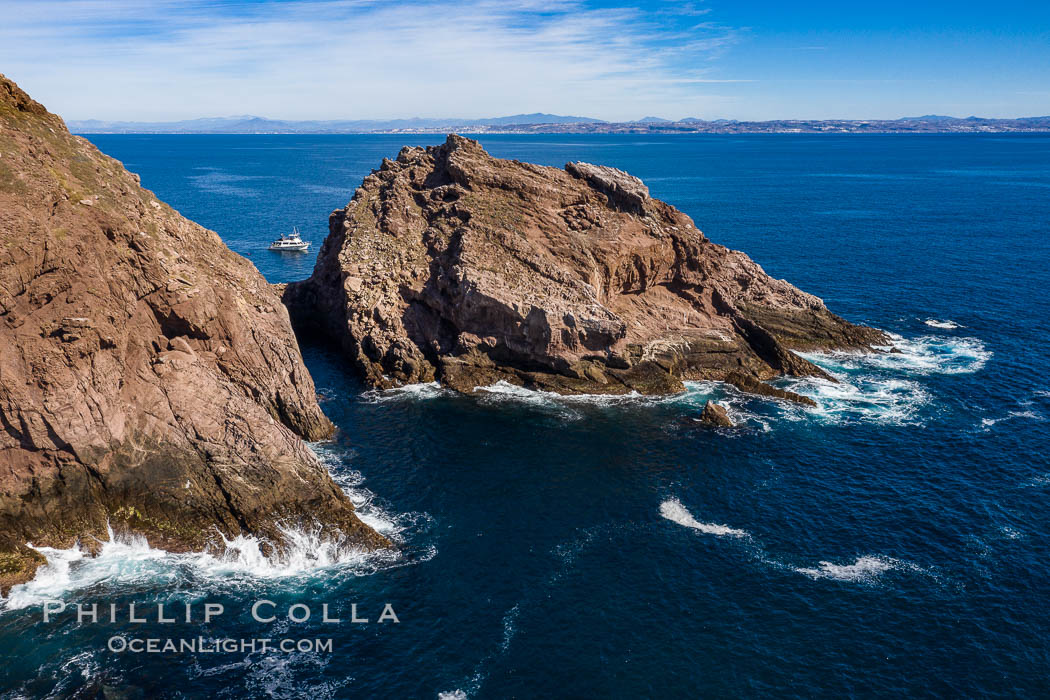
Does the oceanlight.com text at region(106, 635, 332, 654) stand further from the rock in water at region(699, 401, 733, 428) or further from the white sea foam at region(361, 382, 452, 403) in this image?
the rock in water at region(699, 401, 733, 428)

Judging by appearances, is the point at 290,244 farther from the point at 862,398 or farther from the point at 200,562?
the point at 862,398

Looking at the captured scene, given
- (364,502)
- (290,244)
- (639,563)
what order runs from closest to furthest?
(639,563), (364,502), (290,244)

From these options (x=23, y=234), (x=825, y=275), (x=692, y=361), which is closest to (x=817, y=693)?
(x=692, y=361)

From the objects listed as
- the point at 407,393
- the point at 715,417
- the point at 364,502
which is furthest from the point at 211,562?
→ the point at 715,417

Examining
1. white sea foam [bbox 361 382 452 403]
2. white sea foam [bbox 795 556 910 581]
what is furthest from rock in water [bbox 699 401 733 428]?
white sea foam [bbox 361 382 452 403]

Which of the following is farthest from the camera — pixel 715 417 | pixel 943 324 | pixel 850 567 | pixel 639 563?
pixel 943 324

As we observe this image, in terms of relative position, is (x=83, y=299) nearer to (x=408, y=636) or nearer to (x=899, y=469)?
(x=408, y=636)
